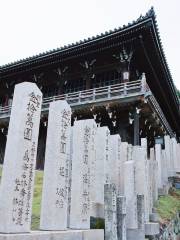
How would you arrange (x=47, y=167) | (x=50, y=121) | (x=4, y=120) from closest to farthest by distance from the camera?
(x=47, y=167) < (x=50, y=121) < (x=4, y=120)

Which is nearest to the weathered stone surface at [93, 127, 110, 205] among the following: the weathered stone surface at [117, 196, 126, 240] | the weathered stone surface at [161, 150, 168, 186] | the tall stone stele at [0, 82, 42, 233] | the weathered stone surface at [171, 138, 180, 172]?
the weathered stone surface at [117, 196, 126, 240]

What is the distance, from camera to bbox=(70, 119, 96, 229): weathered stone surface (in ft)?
17.2

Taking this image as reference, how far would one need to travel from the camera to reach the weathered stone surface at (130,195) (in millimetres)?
7074

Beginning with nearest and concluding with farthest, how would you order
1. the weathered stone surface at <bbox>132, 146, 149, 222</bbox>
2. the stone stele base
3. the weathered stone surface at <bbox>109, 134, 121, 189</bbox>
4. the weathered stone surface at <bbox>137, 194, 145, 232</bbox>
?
the stone stele base < the weathered stone surface at <bbox>137, 194, 145, 232</bbox> < the weathered stone surface at <bbox>109, 134, 121, 189</bbox> < the weathered stone surface at <bbox>132, 146, 149, 222</bbox>

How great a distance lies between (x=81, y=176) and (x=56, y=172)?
3.17 ft

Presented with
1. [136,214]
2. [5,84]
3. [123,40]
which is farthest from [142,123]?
[136,214]

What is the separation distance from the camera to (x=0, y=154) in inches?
872

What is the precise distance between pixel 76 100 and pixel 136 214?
11.4 meters

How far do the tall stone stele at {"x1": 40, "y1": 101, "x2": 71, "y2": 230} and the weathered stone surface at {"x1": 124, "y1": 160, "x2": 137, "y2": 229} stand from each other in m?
2.86

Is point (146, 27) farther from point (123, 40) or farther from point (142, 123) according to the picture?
point (142, 123)

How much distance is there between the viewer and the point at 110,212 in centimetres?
600

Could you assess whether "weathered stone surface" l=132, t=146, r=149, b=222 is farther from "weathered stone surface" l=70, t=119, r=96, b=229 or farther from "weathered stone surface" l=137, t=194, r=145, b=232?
"weathered stone surface" l=70, t=119, r=96, b=229

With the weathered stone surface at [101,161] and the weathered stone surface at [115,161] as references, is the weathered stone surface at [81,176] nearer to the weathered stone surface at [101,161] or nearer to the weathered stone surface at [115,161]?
the weathered stone surface at [101,161]

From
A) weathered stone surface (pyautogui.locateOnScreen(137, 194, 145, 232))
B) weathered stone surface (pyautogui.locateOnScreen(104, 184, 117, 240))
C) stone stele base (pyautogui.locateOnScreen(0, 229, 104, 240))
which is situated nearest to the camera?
stone stele base (pyautogui.locateOnScreen(0, 229, 104, 240))
